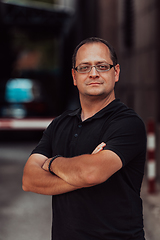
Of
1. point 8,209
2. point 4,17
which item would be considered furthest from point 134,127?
point 4,17

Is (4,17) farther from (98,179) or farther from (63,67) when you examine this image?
(98,179)

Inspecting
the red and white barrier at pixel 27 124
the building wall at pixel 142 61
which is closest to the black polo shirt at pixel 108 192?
the building wall at pixel 142 61

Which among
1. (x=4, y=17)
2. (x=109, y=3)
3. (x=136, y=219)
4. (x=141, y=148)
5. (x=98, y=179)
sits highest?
(x=4, y=17)

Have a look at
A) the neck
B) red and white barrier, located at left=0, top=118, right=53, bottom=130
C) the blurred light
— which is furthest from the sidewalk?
the blurred light

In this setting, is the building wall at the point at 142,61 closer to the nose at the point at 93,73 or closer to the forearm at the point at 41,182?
the forearm at the point at 41,182

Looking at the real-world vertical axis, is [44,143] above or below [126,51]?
below

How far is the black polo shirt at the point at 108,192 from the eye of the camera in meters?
2.06

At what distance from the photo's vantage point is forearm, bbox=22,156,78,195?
2150 millimetres

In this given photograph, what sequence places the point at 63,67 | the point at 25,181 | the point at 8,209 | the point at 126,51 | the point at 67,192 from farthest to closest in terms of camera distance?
the point at 63,67 < the point at 126,51 < the point at 8,209 < the point at 25,181 < the point at 67,192

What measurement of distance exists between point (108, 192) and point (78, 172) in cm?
18

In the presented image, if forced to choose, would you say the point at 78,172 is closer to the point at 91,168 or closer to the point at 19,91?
the point at 91,168

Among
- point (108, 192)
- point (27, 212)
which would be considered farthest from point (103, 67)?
point (27, 212)

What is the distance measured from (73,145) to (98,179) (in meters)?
0.24

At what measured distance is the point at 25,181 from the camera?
241 cm
